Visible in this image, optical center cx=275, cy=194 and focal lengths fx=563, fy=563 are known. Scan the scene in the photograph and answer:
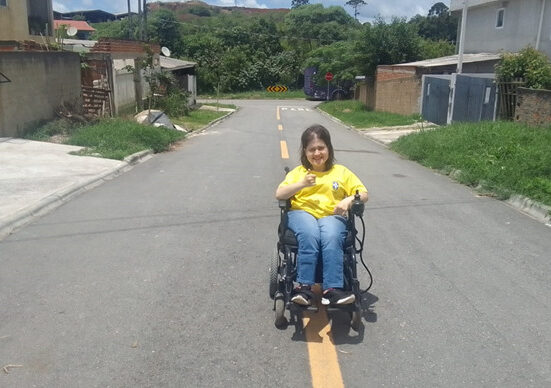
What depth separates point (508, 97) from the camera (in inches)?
665

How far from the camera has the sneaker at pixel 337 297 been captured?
13.0 ft

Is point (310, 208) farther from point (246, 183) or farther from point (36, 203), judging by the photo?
point (246, 183)

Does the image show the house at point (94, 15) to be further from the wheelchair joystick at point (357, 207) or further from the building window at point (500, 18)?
the wheelchair joystick at point (357, 207)

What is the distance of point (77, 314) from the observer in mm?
4355

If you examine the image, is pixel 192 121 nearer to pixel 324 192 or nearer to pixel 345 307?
pixel 324 192

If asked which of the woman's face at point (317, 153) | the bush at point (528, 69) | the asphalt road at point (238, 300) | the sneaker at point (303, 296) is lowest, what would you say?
the asphalt road at point (238, 300)

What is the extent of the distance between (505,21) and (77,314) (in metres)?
27.2

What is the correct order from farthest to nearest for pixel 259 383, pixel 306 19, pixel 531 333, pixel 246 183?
pixel 306 19 → pixel 246 183 → pixel 531 333 → pixel 259 383

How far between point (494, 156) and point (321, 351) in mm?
8925

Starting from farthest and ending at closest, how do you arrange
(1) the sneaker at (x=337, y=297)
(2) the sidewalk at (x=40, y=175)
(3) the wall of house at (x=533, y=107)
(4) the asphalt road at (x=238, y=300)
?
(3) the wall of house at (x=533, y=107) < (2) the sidewalk at (x=40, y=175) < (1) the sneaker at (x=337, y=297) < (4) the asphalt road at (x=238, y=300)

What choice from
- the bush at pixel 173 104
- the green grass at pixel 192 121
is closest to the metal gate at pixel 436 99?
the green grass at pixel 192 121

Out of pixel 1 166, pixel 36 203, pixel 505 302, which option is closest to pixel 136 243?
pixel 36 203

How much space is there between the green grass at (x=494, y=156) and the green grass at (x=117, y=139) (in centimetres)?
712

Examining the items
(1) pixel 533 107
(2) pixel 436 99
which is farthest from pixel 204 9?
(1) pixel 533 107
